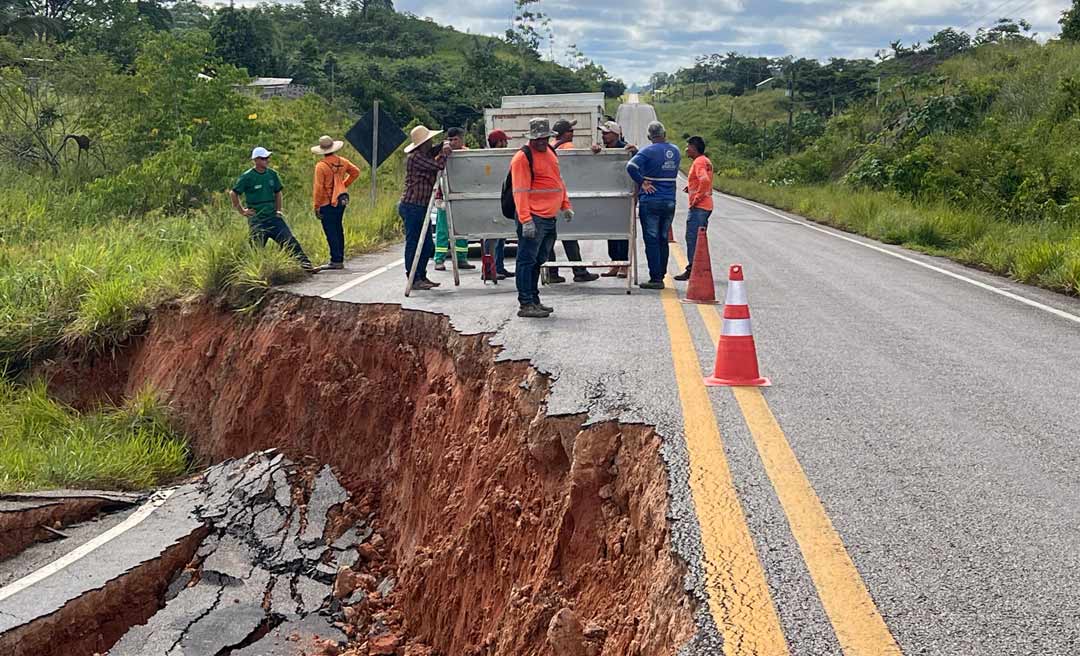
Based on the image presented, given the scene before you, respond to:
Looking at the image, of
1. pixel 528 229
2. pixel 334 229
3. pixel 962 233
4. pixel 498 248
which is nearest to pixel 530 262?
pixel 528 229

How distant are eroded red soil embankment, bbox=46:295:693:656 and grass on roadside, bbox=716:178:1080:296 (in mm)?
7126

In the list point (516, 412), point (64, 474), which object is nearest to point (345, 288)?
point (64, 474)

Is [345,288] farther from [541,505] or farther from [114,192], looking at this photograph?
[114,192]

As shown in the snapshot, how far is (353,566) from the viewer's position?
7.18 meters

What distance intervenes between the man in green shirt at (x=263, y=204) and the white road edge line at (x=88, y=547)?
3787 mm

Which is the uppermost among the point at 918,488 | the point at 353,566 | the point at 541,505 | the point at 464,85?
the point at 464,85

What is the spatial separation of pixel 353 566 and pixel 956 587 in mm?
4753

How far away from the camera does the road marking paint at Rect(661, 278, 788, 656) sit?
3.11 meters

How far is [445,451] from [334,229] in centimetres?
558

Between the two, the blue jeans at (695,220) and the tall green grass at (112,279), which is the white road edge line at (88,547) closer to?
the tall green grass at (112,279)

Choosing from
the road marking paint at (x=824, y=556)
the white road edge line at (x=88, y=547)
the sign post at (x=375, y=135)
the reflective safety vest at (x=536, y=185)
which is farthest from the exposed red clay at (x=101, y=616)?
the sign post at (x=375, y=135)

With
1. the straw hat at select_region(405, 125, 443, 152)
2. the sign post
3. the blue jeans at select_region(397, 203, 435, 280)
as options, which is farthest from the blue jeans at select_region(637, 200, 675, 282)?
the sign post

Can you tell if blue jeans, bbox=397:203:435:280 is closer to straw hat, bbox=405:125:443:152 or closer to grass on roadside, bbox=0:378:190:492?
straw hat, bbox=405:125:443:152

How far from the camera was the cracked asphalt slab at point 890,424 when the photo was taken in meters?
3.32
